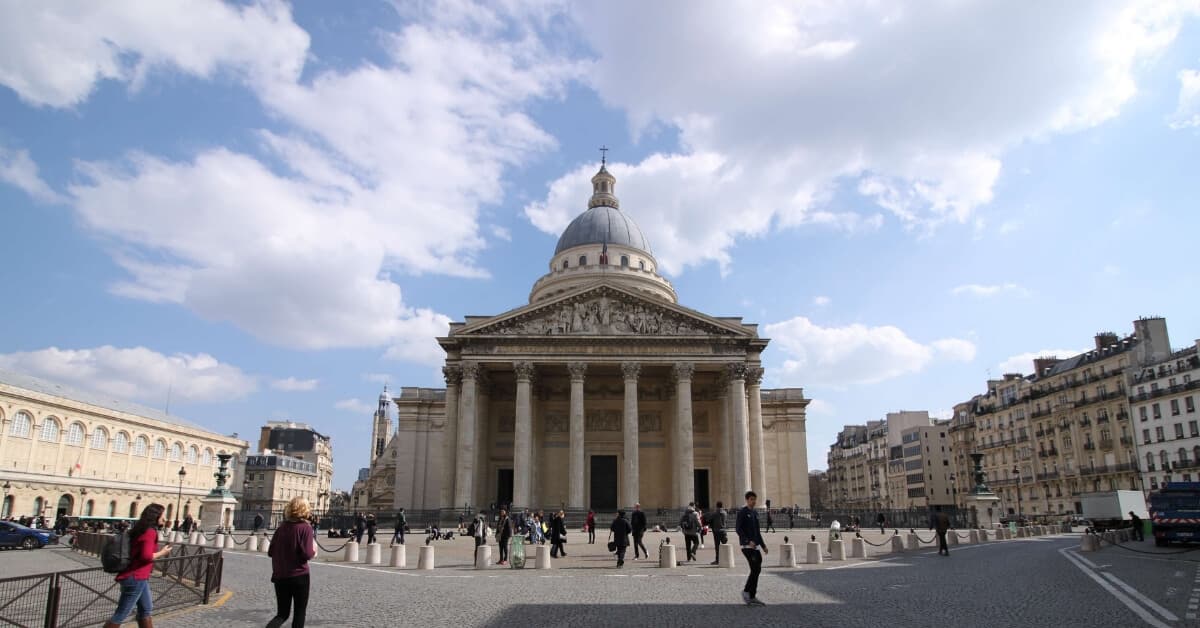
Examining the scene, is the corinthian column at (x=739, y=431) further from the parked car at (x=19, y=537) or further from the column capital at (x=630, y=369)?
the parked car at (x=19, y=537)

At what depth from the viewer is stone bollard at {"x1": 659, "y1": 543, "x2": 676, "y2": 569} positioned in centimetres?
2030

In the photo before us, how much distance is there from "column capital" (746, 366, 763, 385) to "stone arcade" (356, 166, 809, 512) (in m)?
0.19

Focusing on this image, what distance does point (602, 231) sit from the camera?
7212 centimetres

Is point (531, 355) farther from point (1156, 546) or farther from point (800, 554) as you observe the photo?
point (1156, 546)

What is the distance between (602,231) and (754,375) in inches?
1098

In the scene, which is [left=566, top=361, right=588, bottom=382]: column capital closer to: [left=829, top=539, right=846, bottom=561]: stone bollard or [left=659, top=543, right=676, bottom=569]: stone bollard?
[left=829, top=539, right=846, bottom=561]: stone bollard

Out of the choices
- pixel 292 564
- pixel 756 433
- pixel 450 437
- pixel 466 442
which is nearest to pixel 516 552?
pixel 292 564

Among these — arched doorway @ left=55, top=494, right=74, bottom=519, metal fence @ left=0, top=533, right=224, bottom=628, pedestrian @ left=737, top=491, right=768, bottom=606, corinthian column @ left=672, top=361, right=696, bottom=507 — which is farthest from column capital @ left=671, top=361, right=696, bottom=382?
arched doorway @ left=55, top=494, right=74, bottom=519

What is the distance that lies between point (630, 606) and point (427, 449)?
46.1m

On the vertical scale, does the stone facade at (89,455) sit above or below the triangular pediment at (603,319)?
below

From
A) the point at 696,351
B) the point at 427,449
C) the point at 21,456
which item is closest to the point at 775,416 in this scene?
the point at 696,351

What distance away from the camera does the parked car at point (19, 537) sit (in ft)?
94.7

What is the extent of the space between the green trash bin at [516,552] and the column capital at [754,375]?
1162 inches

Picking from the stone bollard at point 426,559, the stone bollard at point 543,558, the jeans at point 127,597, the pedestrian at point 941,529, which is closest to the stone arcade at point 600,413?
the pedestrian at point 941,529
